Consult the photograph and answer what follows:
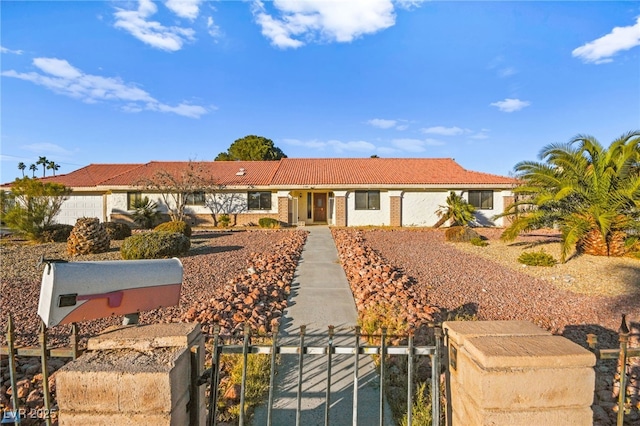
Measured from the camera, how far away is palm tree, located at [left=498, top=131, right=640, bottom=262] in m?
9.68

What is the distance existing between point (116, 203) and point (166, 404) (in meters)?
24.6

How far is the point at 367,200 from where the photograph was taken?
21984 millimetres

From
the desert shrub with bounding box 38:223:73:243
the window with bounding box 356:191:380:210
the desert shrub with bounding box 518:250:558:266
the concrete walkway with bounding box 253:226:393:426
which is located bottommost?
the concrete walkway with bounding box 253:226:393:426

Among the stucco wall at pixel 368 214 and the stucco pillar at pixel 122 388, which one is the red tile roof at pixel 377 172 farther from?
the stucco pillar at pixel 122 388

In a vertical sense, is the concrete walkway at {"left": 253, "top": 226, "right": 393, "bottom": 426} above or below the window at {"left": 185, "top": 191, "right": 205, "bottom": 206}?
below

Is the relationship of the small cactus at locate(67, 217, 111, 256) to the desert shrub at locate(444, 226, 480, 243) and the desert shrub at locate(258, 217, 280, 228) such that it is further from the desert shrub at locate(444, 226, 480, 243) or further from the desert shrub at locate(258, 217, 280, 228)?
the desert shrub at locate(444, 226, 480, 243)

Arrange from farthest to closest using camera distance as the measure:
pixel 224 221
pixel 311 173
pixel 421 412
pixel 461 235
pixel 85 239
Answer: pixel 311 173 → pixel 224 221 → pixel 461 235 → pixel 85 239 → pixel 421 412

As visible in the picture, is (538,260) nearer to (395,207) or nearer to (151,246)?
(151,246)

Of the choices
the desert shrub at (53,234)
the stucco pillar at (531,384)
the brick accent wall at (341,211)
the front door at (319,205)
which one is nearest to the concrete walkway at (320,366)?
the stucco pillar at (531,384)

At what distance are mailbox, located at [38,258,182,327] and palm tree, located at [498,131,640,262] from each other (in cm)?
1079

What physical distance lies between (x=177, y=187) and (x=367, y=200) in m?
12.4

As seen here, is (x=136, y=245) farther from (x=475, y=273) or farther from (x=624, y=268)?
(x=624, y=268)

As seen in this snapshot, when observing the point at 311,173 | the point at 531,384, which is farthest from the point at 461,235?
the point at 531,384

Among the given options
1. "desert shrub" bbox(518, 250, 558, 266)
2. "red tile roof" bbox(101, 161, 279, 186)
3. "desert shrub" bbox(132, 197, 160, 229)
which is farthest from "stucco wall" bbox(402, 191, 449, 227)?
"desert shrub" bbox(132, 197, 160, 229)
